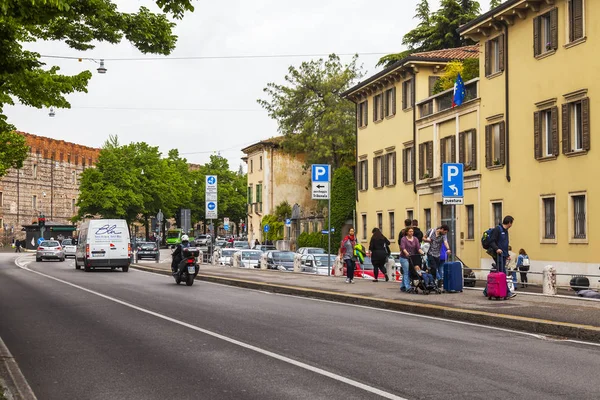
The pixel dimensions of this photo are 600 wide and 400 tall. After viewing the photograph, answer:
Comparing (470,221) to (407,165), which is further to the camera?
(407,165)

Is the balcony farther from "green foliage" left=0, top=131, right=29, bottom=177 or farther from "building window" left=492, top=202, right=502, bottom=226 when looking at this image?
"green foliage" left=0, top=131, right=29, bottom=177

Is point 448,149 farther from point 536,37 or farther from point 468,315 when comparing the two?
point 468,315

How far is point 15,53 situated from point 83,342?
7739 mm

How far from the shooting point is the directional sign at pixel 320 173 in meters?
27.8

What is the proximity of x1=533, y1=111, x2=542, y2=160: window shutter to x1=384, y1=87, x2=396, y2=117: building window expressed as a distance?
581 inches

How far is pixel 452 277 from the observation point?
21047 millimetres

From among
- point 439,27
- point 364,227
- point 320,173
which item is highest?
point 439,27

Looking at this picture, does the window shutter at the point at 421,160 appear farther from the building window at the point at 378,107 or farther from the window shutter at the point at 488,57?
the window shutter at the point at 488,57

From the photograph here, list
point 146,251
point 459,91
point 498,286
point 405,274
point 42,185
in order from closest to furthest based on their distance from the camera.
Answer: point 498,286
point 405,274
point 459,91
point 146,251
point 42,185

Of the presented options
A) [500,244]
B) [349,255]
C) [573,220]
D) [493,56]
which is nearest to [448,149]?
[493,56]

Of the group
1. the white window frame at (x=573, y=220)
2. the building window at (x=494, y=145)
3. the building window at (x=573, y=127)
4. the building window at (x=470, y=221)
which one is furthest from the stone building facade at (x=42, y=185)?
the white window frame at (x=573, y=220)

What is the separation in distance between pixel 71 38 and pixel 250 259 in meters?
26.9

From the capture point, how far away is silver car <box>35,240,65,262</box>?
59.1m

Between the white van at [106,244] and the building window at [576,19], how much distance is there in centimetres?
2120
